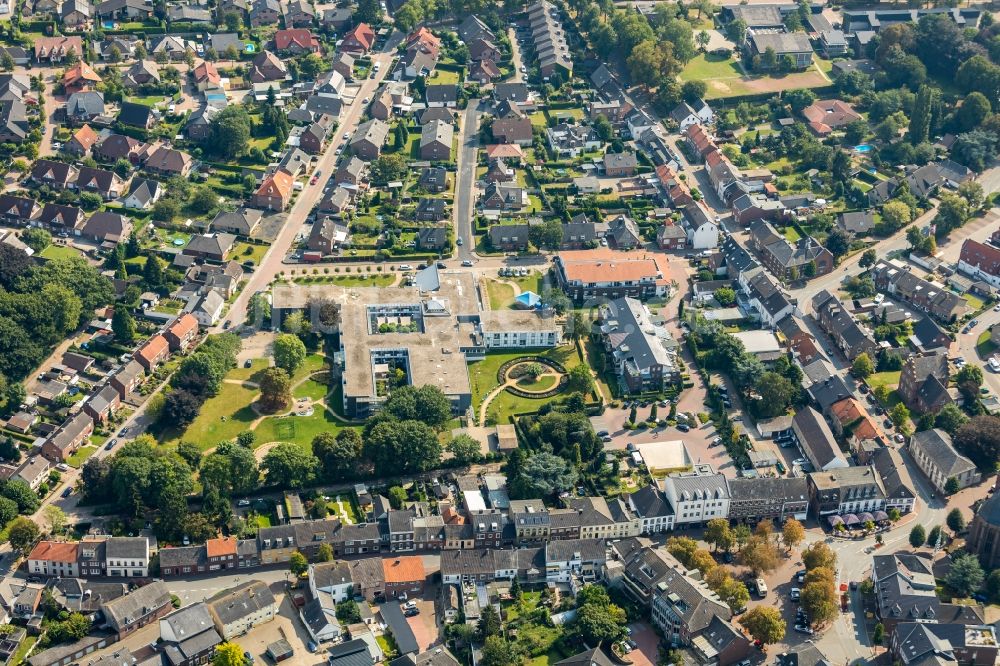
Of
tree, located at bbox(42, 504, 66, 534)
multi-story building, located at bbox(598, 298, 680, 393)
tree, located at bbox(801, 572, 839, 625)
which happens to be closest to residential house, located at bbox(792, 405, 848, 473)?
multi-story building, located at bbox(598, 298, 680, 393)

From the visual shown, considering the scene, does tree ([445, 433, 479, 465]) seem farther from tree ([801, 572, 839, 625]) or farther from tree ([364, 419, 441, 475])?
tree ([801, 572, 839, 625])

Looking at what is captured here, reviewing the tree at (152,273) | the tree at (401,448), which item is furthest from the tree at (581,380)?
the tree at (152,273)

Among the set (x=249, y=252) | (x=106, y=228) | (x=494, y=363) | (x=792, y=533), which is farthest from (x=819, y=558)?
(x=106, y=228)

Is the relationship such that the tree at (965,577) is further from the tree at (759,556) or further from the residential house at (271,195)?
the residential house at (271,195)

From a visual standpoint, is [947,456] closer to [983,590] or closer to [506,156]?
[983,590]

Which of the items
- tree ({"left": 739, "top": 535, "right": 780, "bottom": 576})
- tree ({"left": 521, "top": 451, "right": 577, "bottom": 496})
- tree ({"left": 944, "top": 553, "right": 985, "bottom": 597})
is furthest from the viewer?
tree ({"left": 521, "top": 451, "right": 577, "bottom": 496})

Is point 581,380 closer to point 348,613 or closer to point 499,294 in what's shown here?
point 499,294
